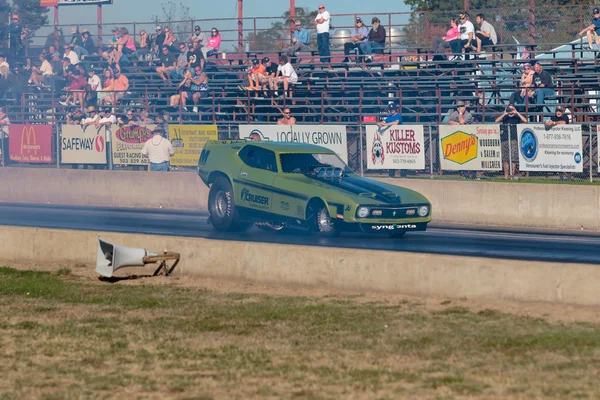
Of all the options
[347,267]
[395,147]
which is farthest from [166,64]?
[347,267]

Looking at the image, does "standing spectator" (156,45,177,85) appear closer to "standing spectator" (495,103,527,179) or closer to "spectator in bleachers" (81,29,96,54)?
"spectator in bleachers" (81,29,96,54)

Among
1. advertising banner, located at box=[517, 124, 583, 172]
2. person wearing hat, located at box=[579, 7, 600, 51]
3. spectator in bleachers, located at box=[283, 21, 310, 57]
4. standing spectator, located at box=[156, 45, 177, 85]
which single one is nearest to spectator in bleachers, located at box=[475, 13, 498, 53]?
person wearing hat, located at box=[579, 7, 600, 51]

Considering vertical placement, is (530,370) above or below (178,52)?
below

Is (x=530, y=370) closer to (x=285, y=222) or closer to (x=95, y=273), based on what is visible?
(x=95, y=273)

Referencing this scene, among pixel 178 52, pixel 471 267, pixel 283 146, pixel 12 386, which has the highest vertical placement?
pixel 178 52

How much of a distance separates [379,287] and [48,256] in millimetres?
5519

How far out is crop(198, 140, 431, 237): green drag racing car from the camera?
1641 cm

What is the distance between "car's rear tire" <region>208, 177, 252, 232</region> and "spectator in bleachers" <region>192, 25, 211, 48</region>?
46.6 ft

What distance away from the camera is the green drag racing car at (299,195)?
16406mm

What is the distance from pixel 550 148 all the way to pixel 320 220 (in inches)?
276

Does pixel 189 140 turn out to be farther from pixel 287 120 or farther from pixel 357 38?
pixel 357 38

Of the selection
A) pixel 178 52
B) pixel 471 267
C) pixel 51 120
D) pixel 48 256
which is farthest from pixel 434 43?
pixel 471 267

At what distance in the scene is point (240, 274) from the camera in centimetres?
1288

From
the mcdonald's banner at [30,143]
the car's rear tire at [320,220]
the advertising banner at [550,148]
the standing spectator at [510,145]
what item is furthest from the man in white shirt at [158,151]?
the car's rear tire at [320,220]
